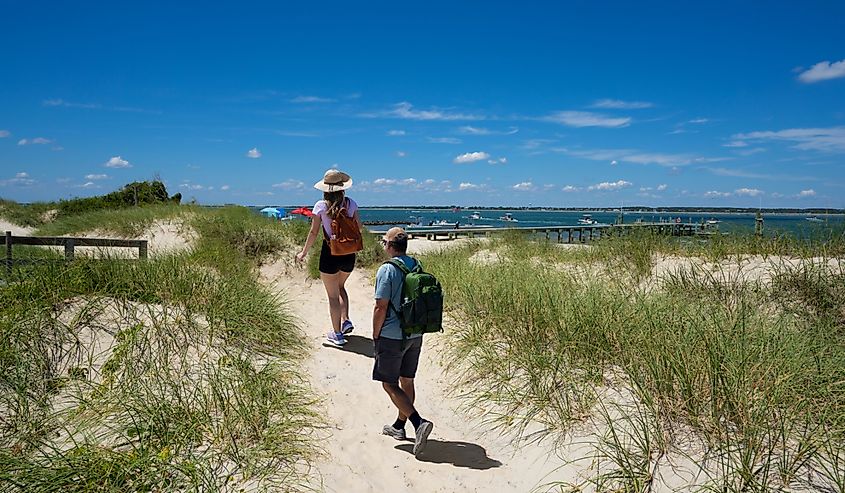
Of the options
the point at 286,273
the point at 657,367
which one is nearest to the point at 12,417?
the point at 657,367

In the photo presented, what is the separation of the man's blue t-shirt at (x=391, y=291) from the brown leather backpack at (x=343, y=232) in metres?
2.19

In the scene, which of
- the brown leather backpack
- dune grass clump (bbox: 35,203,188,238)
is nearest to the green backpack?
the brown leather backpack

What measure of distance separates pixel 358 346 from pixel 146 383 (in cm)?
302

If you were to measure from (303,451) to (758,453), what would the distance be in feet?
10.4

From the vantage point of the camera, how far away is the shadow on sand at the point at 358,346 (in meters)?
6.88

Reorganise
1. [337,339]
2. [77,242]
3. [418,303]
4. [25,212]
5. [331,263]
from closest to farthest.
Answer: [418,303] → [331,263] → [337,339] → [77,242] → [25,212]

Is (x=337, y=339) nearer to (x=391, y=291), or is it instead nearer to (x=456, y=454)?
(x=456, y=454)

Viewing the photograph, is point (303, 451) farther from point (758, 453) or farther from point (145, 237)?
point (145, 237)

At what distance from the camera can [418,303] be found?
4105mm

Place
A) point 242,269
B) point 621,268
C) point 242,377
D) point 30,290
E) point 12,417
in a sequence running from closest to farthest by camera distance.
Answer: point 12,417, point 242,377, point 30,290, point 242,269, point 621,268

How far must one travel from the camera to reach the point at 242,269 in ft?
30.1

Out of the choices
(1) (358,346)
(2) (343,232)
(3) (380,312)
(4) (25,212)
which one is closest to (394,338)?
(3) (380,312)

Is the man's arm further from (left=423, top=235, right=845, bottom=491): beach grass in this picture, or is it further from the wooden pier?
the wooden pier

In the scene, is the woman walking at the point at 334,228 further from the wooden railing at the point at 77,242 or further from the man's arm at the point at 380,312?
the wooden railing at the point at 77,242
